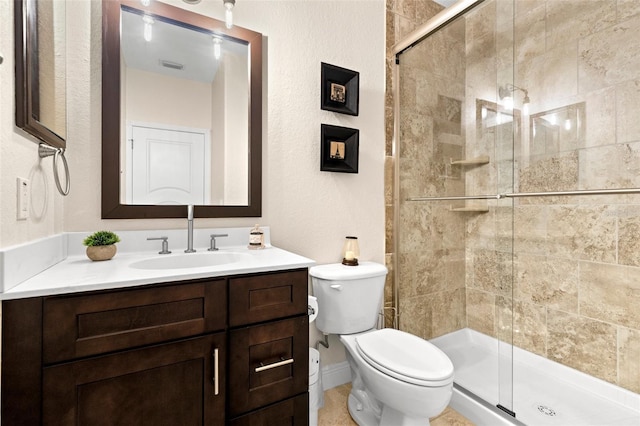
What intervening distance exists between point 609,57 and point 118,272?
2570mm

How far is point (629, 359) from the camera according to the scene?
1.60m

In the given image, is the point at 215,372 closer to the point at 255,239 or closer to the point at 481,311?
the point at 255,239

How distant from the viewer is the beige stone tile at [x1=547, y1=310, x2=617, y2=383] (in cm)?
167

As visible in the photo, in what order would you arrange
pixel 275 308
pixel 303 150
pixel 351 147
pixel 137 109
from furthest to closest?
pixel 351 147 → pixel 303 150 → pixel 137 109 → pixel 275 308

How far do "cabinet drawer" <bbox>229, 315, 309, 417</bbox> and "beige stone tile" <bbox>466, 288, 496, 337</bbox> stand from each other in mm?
1496

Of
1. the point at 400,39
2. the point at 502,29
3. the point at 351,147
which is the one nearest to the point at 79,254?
the point at 351,147

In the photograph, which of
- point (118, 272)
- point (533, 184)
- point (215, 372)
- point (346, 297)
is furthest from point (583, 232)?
point (118, 272)

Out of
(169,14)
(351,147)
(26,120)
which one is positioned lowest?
(26,120)

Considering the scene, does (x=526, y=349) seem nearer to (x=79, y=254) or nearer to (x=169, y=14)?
(x=79, y=254)

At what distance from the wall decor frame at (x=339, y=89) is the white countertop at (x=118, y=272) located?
0.99m

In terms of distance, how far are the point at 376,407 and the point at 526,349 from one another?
120cm

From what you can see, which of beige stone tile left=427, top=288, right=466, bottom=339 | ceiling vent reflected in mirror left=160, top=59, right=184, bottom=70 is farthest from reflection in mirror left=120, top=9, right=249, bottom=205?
beige stone tile left=427, top=288, right=466, bottom=339

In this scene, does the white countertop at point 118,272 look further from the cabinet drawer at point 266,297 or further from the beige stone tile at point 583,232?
the beige stone tile at point 583,232

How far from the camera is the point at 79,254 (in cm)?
126
